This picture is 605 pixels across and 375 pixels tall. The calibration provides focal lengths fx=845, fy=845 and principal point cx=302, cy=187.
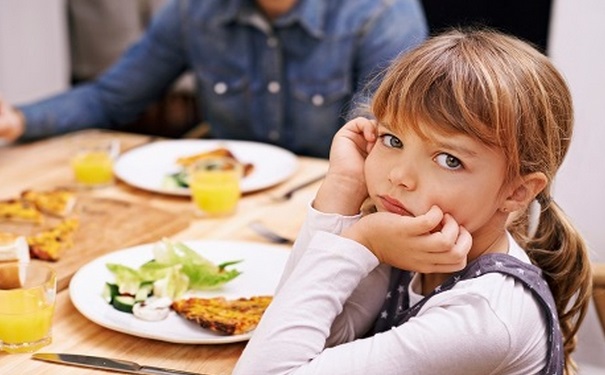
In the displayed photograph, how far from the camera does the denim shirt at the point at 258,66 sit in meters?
2.61

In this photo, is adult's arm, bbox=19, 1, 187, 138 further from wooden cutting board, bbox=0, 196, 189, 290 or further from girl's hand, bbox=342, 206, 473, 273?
girl's hand, bbox=342, 206, 473, 273

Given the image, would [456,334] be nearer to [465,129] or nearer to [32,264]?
[465,129]

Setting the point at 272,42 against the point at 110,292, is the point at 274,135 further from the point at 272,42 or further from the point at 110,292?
the point at 110,292

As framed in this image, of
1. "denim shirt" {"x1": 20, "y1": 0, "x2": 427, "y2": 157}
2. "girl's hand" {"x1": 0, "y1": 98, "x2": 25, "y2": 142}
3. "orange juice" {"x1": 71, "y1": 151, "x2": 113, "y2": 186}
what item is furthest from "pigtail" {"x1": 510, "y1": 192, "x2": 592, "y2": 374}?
"girl's hand" {"x1": 0, "y1": 98, "x2": 25, "y2": 142}

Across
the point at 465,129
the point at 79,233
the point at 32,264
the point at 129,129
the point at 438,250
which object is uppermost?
the point at 465,129

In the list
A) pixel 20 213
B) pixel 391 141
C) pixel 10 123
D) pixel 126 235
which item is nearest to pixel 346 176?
pixel 391 141

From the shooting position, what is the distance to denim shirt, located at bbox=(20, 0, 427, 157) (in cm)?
261

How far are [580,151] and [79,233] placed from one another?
1168mm

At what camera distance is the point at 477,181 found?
3.53ft

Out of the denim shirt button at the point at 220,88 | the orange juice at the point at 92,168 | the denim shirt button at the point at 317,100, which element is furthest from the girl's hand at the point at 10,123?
the denim shirt button at the point at 317,100

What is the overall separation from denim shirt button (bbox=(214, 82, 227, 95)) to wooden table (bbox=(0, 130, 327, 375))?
0.39 meters

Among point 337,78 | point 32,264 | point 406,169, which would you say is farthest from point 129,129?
point 406,169

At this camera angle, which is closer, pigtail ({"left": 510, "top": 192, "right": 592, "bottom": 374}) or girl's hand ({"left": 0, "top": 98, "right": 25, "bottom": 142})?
pigtail ({"left": 510, "top": 192, "right": 592, "bottom": 374})

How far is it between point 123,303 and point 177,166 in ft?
2.96
